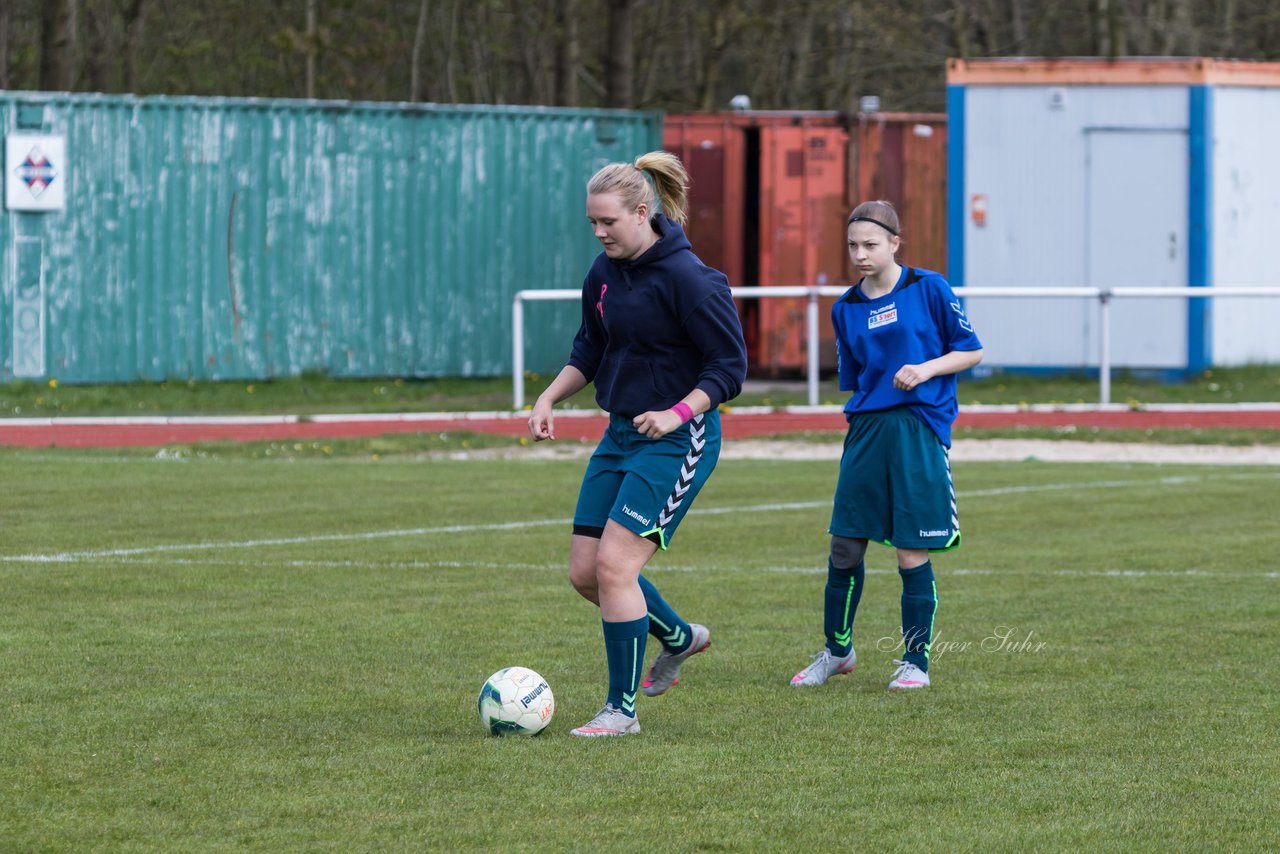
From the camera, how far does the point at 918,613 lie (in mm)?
7355

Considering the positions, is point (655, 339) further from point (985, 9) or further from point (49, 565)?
point (985, 9)

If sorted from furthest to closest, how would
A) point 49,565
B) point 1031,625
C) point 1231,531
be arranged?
point 1231,531
point 49,565
point 1031,625

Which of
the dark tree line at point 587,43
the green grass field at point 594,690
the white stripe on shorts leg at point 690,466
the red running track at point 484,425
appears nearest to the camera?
the green grass field at point 594,690

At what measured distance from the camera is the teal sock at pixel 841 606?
7.38m

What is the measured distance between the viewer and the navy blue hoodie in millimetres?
6344

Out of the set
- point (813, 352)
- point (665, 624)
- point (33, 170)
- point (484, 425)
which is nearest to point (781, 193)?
point (813, 352)

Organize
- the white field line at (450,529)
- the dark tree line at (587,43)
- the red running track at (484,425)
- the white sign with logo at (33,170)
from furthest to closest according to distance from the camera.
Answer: the dark tree line at (587,43), the white sign with logo at (33,170), the red running track at (484,425), the white field line at (450,529)

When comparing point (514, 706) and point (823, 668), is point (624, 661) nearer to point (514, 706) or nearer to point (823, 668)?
point (514, 706)

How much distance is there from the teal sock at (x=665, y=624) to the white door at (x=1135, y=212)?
17157 mm

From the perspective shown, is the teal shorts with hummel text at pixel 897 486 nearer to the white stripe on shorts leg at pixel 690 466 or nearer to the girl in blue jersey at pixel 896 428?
the girl in blue jersey at pixel 896 428

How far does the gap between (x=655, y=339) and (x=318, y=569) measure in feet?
14.2

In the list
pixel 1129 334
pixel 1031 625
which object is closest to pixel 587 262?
pixel 1129 334

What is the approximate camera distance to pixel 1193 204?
23266 mm

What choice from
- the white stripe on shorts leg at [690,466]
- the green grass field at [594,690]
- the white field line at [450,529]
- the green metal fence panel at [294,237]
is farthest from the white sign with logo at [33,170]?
the white stripe on shorts leg at [690,466]
